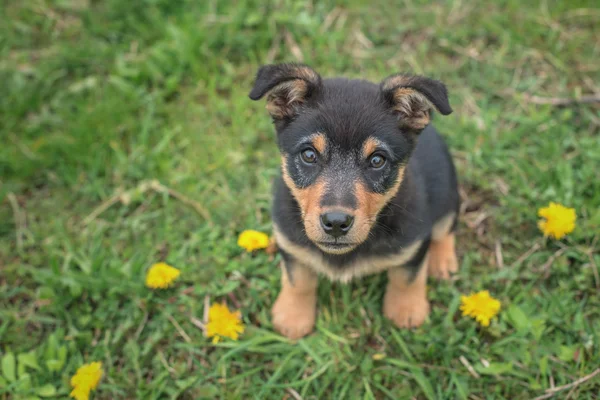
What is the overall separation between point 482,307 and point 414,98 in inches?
62.8

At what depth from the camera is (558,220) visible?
4.18 m

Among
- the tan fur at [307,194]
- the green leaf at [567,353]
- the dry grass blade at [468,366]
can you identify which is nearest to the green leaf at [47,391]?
the tan fur at [307,194]

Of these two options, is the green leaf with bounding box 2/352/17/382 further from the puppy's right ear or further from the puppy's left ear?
the puppy's left ear

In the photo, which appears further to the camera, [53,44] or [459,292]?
[53,44]

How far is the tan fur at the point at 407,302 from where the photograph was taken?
13.4 ft

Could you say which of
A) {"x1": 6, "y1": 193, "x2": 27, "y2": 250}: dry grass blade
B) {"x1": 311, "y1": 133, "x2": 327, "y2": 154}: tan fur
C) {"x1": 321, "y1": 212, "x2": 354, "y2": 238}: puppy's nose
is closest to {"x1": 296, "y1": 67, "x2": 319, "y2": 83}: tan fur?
{"x1": 311, "y1": 133, "x2": 327, "y2": 154}: tan fur

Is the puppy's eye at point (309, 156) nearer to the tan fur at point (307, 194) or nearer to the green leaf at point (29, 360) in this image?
the tan fur at point (307, 194)

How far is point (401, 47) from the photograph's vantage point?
5949 mm

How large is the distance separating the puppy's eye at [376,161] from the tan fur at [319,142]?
30 cm

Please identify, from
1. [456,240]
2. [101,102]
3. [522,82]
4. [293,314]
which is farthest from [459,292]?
[101,102]

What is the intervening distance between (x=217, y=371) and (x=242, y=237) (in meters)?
1.02

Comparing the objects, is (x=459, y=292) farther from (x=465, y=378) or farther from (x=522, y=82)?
(x=522, y=82)

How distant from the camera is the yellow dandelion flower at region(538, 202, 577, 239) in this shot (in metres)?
4.16

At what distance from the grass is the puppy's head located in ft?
3.97
